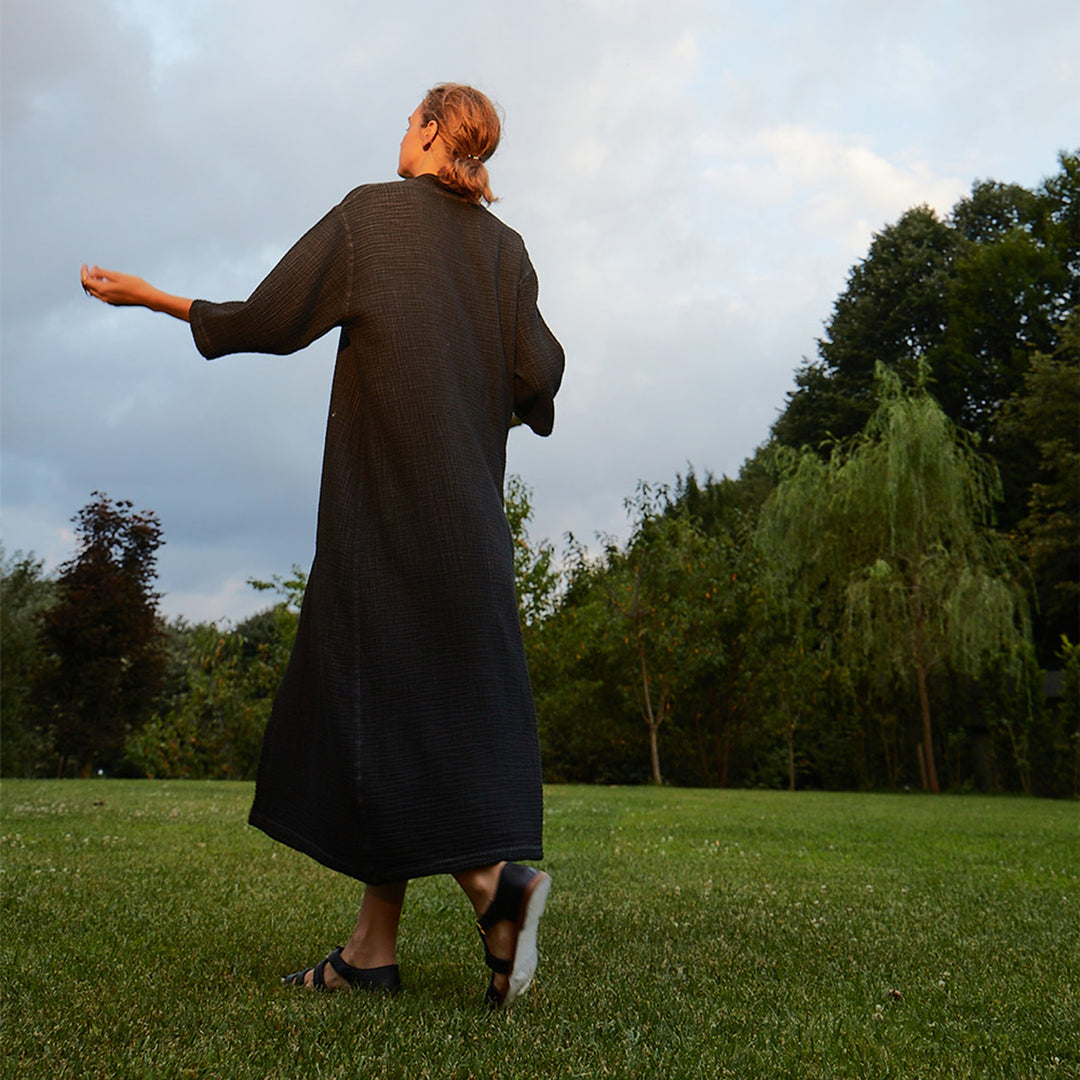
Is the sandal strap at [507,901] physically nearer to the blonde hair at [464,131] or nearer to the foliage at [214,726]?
the blonde hair at [464,131]

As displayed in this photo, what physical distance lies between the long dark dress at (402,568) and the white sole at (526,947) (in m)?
0.09

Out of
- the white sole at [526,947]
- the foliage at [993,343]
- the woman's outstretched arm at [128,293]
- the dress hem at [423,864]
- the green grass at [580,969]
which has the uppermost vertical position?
the foliage at [993,343]

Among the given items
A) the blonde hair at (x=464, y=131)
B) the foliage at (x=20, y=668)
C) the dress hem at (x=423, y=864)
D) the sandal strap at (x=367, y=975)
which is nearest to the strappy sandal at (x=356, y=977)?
the sandal strap at (x=367, y=975)

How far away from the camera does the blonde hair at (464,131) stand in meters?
2.56

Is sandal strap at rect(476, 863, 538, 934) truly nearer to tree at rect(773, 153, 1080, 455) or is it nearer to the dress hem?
the dress hem

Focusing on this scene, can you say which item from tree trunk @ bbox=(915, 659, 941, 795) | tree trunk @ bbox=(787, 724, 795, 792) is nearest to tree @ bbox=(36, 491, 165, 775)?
tree trunk @ bbox=(787, 724, 795, 792)

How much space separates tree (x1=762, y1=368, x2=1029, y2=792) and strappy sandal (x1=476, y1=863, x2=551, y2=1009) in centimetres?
1487

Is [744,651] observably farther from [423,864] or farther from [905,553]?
[423,864]

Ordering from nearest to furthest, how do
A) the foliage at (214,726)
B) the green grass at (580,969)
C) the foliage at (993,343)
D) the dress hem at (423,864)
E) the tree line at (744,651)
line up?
the green grass at (580,969)
the dress hem at (423,864)
the tree line at (744,651)
the foliage at (214,726)
the foliage at (993,343)

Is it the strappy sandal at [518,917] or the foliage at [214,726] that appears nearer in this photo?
the strappy sandal at [518,917]

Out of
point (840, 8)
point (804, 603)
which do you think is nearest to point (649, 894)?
point (840, 8)

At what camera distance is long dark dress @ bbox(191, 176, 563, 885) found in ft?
7.07

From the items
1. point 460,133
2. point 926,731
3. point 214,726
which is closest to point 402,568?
point 460,133

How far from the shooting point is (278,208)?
4.36 meters
